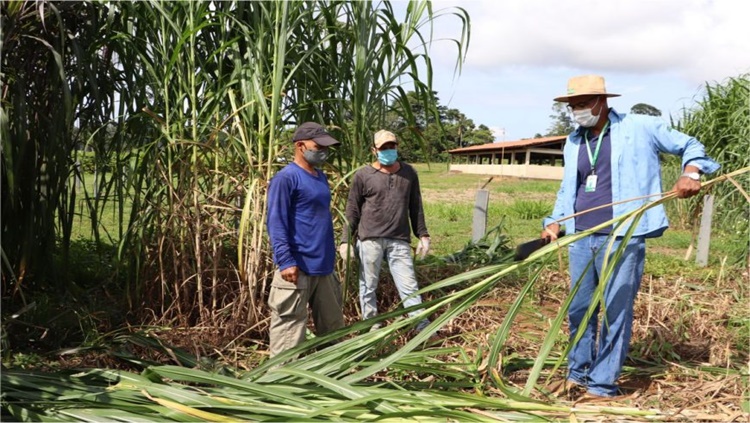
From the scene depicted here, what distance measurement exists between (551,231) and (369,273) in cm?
124

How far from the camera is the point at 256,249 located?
386cm

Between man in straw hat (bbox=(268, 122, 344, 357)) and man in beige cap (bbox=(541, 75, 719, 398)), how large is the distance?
1104 mm

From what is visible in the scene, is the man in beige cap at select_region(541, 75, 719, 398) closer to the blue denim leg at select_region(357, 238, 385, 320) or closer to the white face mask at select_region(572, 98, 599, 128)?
the white face mask at select_region(572, 98, 599, 128)

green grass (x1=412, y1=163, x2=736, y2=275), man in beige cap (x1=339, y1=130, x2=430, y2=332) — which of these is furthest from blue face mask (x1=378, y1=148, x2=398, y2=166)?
green grass (x1=412, y1=163, x2=736, y2=275)

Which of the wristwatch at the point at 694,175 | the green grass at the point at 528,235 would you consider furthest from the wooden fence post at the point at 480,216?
the wristwatch at the point at 694,175

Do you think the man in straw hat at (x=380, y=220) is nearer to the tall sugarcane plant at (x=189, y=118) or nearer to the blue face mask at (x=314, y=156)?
the tall sugarcane plant at (x=189, y=118)

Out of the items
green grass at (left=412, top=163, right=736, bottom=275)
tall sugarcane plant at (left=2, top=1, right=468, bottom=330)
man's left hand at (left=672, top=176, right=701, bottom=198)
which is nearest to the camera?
man's left hand at (left=672, top=176, right=701, bottom=198)

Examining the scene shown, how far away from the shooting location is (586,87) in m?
3.21

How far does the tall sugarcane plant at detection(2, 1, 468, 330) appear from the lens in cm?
393

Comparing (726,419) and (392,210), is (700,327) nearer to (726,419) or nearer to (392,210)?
(726,419)

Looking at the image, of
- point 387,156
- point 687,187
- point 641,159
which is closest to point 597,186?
point 641,159

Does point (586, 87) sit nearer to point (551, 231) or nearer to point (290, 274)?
point (551, 231)

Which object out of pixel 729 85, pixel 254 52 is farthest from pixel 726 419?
pixel 729 85

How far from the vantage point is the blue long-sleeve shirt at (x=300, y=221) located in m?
3.29
